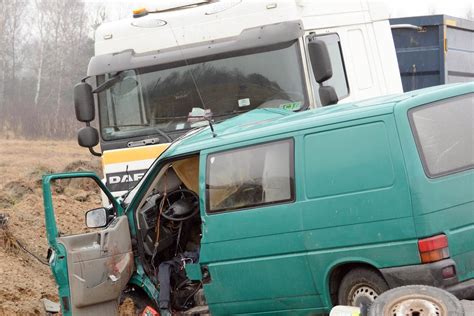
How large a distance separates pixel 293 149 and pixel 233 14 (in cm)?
369

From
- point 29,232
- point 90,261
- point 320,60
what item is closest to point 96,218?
point 90,261

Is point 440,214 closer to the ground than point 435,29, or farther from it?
closer to the ground

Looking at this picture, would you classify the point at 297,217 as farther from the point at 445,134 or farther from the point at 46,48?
the point at 46,48

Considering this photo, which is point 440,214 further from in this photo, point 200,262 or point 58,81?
point 58,81

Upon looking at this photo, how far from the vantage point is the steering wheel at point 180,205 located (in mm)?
7711

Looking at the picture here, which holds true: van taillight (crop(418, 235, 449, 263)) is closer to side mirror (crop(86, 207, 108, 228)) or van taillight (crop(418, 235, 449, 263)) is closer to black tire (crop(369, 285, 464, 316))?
black tire (crop(369, 285, 464, 316))

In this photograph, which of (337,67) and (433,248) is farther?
(337,67)

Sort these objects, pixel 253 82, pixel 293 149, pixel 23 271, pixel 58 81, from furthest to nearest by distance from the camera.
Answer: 1. pixel 58 81
2. pixel 23 271
3. pixel 253 82
4. pixel 293 149

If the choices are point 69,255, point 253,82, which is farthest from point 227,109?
point 69,255

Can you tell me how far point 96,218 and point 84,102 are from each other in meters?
2.53

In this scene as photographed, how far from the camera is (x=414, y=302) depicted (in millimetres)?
5457

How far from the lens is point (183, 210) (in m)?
7.72

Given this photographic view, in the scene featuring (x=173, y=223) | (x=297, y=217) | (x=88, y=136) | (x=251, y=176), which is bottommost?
(x=173, y=223)

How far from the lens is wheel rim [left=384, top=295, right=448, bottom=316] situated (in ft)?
17.6
